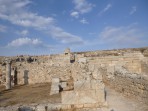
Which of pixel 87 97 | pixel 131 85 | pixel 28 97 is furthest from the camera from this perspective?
pixel 28 97

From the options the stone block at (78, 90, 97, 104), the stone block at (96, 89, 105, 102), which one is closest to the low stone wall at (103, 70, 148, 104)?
the stone block at (96, 89, 105, 102)

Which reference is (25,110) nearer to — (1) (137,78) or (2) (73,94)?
(2) (73,94)

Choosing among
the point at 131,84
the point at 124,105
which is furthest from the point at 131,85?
the point at 124,105

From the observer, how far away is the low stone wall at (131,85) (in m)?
8.45

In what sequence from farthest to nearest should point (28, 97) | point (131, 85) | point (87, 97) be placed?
point (28, 97) → point (131, 85) → point (87, 97)

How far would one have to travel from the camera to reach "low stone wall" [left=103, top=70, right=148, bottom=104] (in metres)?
8.45

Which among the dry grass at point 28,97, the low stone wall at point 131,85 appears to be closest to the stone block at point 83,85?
the low stone wall at point 131,85

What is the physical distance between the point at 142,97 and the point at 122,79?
8.73 ft

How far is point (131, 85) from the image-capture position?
32.2 ft

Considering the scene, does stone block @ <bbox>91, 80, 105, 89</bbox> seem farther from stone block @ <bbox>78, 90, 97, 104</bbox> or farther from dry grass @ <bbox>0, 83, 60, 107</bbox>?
dry grass @ <bbox>0, 83, 60, 107</bbox>

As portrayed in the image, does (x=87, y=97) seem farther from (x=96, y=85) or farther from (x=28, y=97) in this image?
(x=28, y=97)

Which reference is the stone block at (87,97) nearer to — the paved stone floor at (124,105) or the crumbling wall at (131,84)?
the paved stone floor at (124,105)

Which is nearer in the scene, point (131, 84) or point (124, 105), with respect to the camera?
point (124, 105)

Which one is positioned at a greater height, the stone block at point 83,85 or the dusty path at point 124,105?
the stone block at point 83,85
